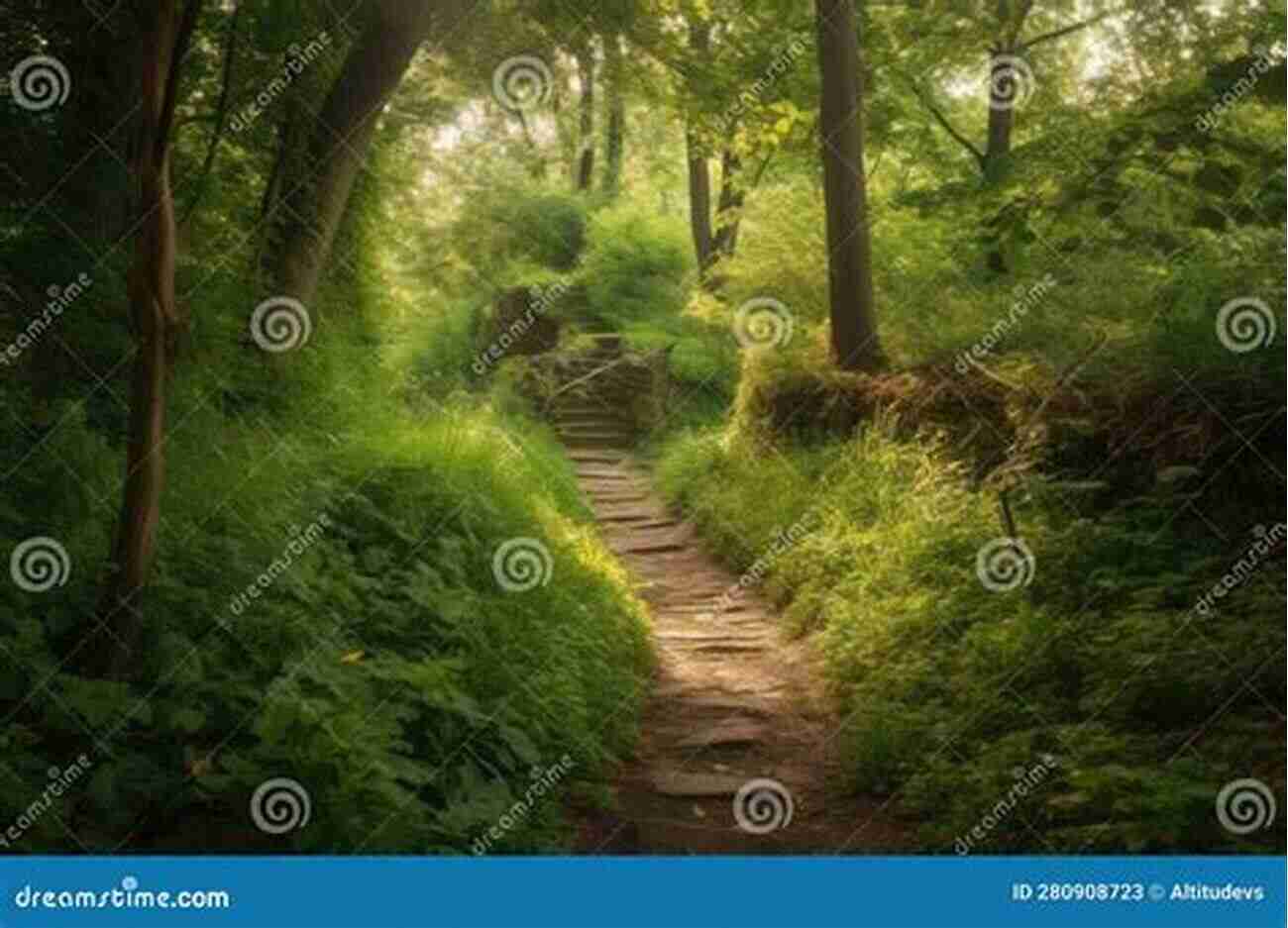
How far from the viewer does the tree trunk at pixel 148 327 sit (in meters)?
3.84

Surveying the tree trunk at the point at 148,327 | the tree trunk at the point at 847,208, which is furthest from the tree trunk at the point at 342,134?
the tree trunk at the point at 847,208

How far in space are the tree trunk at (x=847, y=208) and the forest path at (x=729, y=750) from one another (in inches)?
122

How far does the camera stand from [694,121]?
34.2 ft

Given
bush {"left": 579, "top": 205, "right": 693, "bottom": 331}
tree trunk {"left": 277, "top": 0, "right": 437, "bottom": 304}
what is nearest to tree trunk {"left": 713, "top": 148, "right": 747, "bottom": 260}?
bush {"left": 579, "top": 205, "right": 693, "bottom": 331}

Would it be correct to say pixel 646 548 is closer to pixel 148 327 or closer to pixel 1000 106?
pixel 1000 106

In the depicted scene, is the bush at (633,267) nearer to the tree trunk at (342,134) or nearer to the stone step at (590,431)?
the stone step at (590,431)

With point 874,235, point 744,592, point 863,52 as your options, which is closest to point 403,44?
point 744,592

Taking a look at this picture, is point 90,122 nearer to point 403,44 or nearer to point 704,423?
point 403,44

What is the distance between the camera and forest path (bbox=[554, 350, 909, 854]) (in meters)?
4.99

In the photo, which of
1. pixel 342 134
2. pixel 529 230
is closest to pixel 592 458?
pixel 529 230

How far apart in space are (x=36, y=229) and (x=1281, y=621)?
6.31m

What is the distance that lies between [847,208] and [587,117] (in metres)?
8.78

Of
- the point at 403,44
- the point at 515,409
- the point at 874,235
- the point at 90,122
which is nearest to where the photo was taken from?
the point at 90,122

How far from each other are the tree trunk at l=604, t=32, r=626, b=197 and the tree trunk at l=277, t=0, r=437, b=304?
259 centimetres
